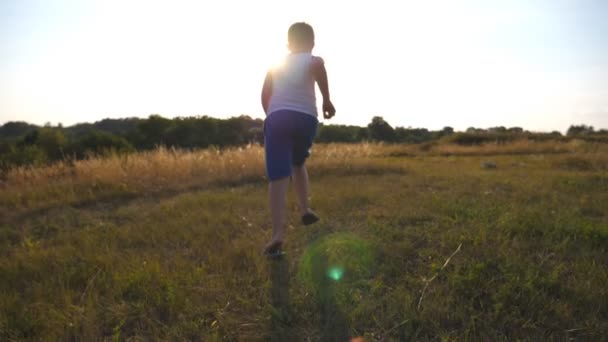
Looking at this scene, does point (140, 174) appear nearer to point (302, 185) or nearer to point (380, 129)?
point (302, 185)

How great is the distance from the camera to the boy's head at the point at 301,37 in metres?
2.54

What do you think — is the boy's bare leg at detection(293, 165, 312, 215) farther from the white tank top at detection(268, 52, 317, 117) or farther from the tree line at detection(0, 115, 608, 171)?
the tree line at detection(0, 115, 608, 171)

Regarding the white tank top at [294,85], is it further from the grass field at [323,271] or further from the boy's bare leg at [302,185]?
the grass field at [323,271]

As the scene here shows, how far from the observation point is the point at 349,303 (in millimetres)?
1642

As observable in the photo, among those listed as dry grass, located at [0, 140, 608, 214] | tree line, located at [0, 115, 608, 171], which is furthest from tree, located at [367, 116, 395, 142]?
dry grass, located at [0, 140, 608, 214]

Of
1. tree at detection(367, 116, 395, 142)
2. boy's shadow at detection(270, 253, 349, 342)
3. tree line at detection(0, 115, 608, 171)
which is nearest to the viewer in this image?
boy's shadow at detection(270, 253, 349, 342)

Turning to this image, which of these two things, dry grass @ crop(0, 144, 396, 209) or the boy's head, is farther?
dry grass @ crop(0, 144, 396, 209)

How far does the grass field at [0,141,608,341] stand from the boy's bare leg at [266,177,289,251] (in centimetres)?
17

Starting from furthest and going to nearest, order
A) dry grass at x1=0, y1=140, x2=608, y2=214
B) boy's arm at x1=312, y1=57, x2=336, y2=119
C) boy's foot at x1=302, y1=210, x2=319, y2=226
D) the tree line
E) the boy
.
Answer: the tree line → dry grass at x1=0, y1=140, x2=608, y2=214 → boy's foot at x1=302, y1=210, x2=319, y2=226 → boy's arm at x1=312, y1=57, x2=336, y2=119 → the boy

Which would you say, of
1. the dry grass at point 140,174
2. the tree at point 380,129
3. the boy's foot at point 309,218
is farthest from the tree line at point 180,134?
the boy's foot at point 309,218

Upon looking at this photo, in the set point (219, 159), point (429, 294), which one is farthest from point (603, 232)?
point (219, 159)

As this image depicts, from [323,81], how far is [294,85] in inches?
9.3

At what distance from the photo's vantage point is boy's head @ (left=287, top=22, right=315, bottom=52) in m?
2.54

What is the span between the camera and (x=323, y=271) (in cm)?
199
